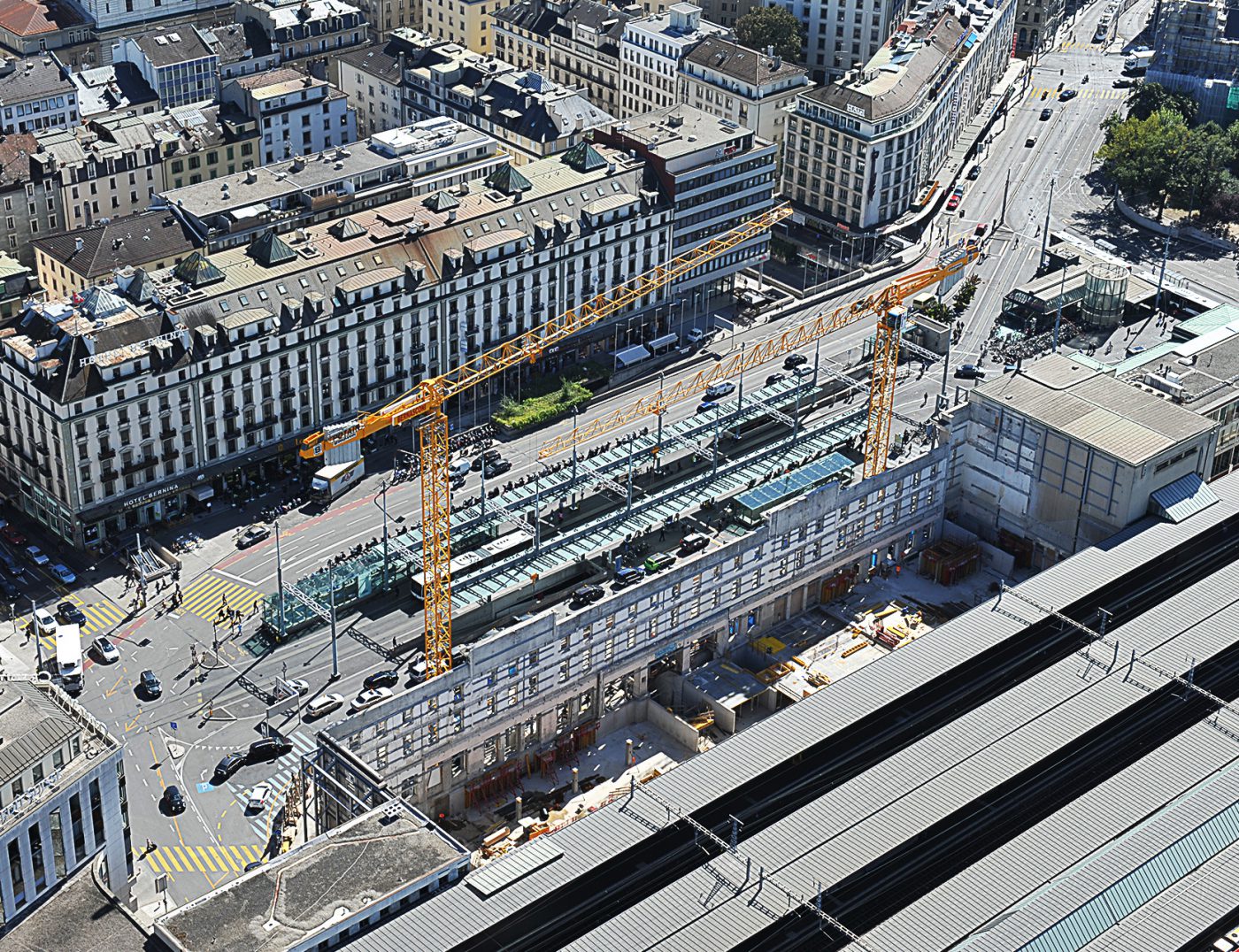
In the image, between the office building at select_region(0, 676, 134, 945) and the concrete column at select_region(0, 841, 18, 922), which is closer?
the concrete column at select_region(0, 841, 18, 922)

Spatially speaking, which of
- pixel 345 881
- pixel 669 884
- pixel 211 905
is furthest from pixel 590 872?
pixel 211 905

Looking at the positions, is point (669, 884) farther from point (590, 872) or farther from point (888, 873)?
point (888, 873)

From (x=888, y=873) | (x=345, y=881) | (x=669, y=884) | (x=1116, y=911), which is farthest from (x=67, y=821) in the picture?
(x=1116, y=911)

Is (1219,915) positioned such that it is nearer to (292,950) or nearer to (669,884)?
(669,884)

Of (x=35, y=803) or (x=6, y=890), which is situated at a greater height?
(x=35, y=803)

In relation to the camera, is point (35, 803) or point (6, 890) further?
point (35, 803)

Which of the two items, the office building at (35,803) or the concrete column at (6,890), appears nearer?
the concrete column at (6,890)

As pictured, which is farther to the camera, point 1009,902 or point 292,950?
point 1009,902

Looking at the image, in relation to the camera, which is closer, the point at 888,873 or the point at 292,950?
the point at 292,950
